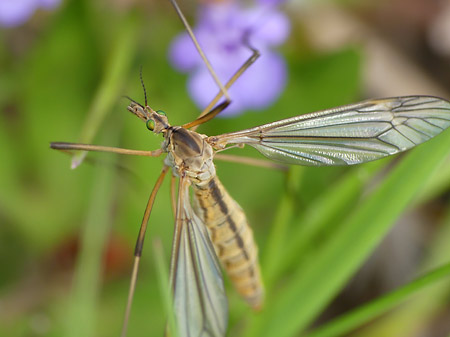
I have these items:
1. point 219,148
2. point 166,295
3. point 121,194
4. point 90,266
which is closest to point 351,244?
point 219,148

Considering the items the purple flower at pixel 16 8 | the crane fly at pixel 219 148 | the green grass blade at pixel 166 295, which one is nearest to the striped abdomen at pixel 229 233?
the crane fly at pixel 219 148

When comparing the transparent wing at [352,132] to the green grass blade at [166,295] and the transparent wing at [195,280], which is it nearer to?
the transparent wing at [195,280]

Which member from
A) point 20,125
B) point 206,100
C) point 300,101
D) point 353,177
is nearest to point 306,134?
point 353,177

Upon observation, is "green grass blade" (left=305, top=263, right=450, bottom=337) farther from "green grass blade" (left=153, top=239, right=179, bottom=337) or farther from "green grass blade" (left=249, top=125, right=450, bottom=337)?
"green grass blade" (left=153, top=239, right=179, bottom=337)

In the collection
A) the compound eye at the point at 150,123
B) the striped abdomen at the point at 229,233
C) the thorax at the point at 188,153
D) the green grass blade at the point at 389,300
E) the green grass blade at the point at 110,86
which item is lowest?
the green grass blade at the point at 389,300

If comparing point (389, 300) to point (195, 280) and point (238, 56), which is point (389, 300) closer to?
point (195, 280)

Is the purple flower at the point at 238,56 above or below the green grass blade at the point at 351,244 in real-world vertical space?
above

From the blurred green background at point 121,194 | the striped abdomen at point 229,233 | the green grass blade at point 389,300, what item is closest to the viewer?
the green grass blade at point 389,300

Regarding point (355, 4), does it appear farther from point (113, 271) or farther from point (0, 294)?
point (0, 294)
